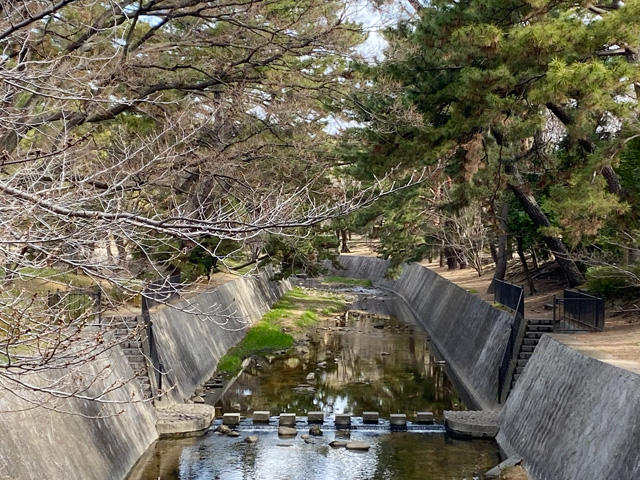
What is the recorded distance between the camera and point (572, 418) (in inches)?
523

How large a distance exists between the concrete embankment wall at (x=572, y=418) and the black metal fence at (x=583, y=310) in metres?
1.33

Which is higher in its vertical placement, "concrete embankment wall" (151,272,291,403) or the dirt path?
the dirt path

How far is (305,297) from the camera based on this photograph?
163 ft

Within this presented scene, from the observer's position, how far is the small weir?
15.5 meters

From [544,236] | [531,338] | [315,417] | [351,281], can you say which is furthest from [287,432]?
[351,281]

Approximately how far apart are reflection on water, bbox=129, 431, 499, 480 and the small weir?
2cm

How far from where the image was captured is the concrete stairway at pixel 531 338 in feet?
64.2

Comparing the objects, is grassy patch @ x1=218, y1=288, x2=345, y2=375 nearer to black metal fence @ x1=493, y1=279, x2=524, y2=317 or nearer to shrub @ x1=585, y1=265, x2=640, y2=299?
black metal fence @ x1=493, y1=279, x2=524, y2=317

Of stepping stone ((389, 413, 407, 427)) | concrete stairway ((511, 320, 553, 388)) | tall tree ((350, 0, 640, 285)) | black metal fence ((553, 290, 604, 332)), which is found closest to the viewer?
tall tree ((350, 0, 640, 285))

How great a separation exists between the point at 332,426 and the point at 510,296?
7.48m

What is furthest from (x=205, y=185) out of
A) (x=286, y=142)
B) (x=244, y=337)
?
(x=244, y=337)

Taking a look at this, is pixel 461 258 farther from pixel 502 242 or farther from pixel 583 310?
pixel 583 310

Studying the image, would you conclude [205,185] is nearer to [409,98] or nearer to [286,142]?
[286,142]

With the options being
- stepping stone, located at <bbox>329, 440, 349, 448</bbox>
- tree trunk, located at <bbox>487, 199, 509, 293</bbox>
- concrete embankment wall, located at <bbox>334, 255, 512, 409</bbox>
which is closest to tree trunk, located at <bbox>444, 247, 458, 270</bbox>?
concrete embankment wall, located at <bbox>334, 255, 512, 409</bbox>
